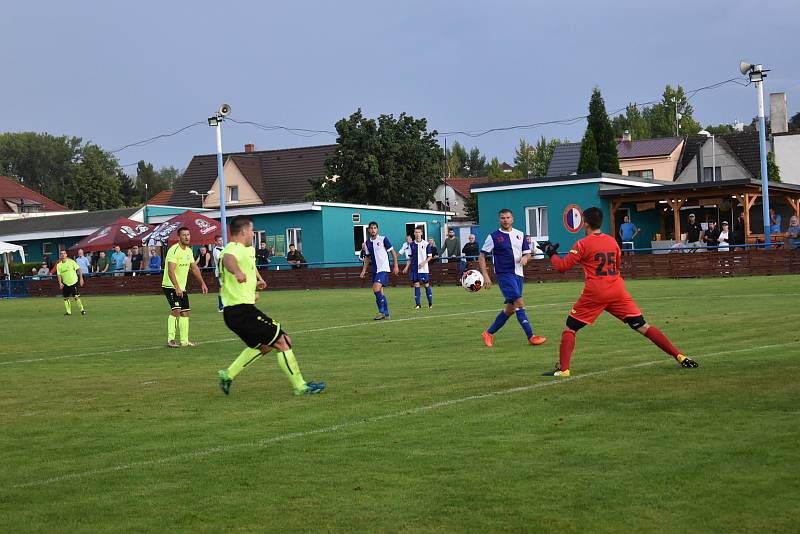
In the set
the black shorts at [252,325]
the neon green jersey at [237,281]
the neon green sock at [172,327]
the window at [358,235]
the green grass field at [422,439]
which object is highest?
the window at [358,235]

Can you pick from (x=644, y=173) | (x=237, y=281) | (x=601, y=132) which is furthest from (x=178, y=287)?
(x=644, y=173)

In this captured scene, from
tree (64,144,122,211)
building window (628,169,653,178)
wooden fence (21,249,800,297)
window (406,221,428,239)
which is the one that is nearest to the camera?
wooden fence (21,249,800,297)

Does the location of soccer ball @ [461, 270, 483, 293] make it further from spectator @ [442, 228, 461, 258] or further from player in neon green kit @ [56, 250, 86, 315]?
spectator @ [442, 228, 461, 258]

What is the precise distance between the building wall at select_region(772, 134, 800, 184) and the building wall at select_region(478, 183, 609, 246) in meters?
31.4

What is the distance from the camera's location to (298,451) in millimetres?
8281

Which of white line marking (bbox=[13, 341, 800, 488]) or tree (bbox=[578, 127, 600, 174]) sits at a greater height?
tree (bbox=[578, 127, 600, 174])

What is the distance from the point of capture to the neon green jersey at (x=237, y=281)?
1141 cm

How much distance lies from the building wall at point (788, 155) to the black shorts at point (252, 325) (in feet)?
227

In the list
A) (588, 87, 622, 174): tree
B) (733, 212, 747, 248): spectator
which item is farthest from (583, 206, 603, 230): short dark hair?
(588, 87, 622, 174): tree

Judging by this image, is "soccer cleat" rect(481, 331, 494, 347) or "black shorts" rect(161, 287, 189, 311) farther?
"black shorts" rect(161, 287, 189, 311)

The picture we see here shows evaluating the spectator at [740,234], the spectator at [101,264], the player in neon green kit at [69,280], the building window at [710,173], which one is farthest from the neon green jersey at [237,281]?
the building window at [710,173]

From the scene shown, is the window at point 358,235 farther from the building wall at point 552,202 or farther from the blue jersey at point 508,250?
the blue jersey at point 508,250

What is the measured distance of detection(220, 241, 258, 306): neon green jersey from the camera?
11414 millimetres

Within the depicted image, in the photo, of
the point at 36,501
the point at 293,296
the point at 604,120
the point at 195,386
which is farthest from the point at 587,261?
the point at 604,120
